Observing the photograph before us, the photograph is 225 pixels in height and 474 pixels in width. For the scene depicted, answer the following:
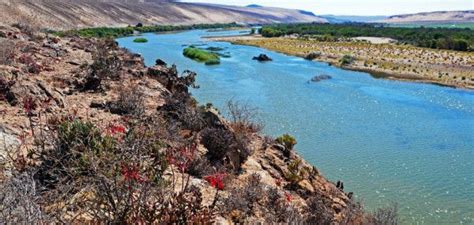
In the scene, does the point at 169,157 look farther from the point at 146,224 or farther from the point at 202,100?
the point at 202,100

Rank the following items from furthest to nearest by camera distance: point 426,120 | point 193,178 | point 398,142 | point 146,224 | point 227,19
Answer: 1. point 227,19
2. point 426,120
3. point 398,142
4. point 193,178
5. point 146,224

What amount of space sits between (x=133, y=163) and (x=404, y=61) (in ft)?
174

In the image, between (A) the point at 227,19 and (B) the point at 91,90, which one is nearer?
(B) the point at 91,90

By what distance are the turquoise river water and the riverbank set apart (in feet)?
11.9

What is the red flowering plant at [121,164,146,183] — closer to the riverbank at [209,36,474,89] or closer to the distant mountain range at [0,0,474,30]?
the riverbank at [209,36,474,89]

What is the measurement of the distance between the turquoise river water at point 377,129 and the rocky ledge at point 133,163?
3.28 meters

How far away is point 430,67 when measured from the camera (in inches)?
1961

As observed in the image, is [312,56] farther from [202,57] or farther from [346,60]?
[202,57]

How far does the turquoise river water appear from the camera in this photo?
16.2 metres

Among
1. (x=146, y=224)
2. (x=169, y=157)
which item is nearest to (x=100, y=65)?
(x=169, y=157)

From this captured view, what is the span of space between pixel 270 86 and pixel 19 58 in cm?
2200

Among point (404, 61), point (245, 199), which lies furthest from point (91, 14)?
point (245, 199)

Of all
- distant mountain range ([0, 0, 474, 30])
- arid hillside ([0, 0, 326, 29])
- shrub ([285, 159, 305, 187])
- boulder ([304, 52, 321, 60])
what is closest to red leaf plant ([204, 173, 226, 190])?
shrub ([285, 159, 305, 187])

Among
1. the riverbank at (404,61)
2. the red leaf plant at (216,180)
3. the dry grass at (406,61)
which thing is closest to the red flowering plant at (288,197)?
the red leaf plant at (216,180)
